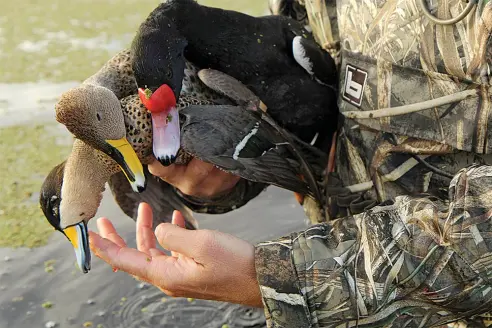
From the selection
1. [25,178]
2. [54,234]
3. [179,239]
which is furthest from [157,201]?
[25,178]

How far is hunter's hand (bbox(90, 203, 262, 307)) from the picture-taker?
72.1 inches

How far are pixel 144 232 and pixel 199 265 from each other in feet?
1.99

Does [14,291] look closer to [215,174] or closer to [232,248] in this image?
[215,174]

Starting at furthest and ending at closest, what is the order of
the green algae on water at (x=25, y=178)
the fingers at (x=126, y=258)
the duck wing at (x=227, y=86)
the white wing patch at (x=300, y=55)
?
the green algae on water at (x=25, y=178) < the white wing patch at (x=300, y=55) < the duck wing at (x=227, y=86) < the fingers at (x=126, y=258)

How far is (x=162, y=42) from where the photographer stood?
7.93 feet

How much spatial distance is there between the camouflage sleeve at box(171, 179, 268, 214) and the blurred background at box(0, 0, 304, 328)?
2.58 feet

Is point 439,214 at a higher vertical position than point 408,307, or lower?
higher

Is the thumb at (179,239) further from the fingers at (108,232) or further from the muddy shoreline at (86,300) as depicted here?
the muddy shoreline at (86,300)

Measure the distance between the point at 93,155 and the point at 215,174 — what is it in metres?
0.57

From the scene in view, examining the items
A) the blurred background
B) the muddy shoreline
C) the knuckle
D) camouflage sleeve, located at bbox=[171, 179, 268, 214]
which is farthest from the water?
the knuckle

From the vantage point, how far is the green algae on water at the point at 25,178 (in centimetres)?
408

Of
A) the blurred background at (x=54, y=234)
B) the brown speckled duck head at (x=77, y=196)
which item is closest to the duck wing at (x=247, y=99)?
the brown speckled duck head at (x=77, y=196)

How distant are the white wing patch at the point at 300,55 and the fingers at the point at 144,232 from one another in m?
0.96

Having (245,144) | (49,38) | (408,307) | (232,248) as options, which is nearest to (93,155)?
(245,144)
